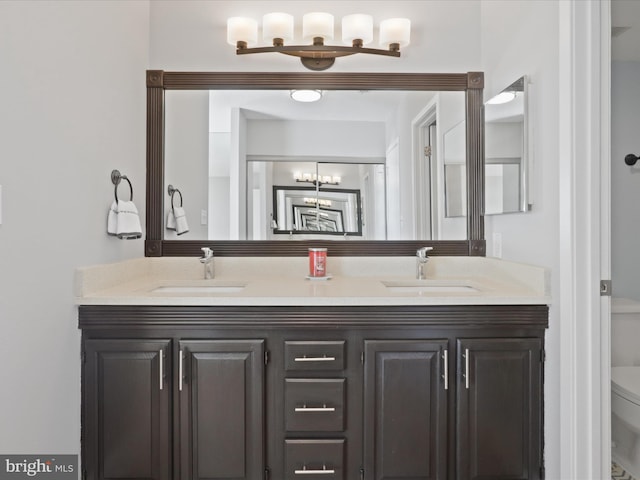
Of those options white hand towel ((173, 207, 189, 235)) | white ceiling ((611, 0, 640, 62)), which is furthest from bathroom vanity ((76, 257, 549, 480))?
white ceiling ((611, 0, 640, 62))

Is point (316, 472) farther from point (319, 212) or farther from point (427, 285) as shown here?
point (319, 212)

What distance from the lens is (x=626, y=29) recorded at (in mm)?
2070

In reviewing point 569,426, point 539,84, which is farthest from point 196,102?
point 569,426

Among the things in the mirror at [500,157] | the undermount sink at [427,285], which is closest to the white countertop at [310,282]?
the undermount sink at [427,285]

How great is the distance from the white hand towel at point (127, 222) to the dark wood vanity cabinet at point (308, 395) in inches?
13.8

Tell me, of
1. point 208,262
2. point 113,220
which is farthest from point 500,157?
point 113,220

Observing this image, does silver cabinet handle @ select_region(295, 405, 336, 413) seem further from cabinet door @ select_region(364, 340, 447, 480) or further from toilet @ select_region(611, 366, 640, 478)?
toilet @ select_region(611, 366, 640, 478)

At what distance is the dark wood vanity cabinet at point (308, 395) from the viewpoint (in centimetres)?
149

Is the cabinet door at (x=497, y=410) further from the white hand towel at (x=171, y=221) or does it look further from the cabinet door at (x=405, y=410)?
the white hand towel at (x=171, y=221)

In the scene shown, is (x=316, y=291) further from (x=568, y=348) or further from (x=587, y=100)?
(x=587, y=100)

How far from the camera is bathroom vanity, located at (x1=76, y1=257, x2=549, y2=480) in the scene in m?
1.49

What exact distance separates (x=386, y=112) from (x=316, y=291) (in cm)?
107

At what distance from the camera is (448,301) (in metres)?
1.49

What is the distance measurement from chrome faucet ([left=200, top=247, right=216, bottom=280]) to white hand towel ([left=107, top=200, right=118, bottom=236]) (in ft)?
1.36
